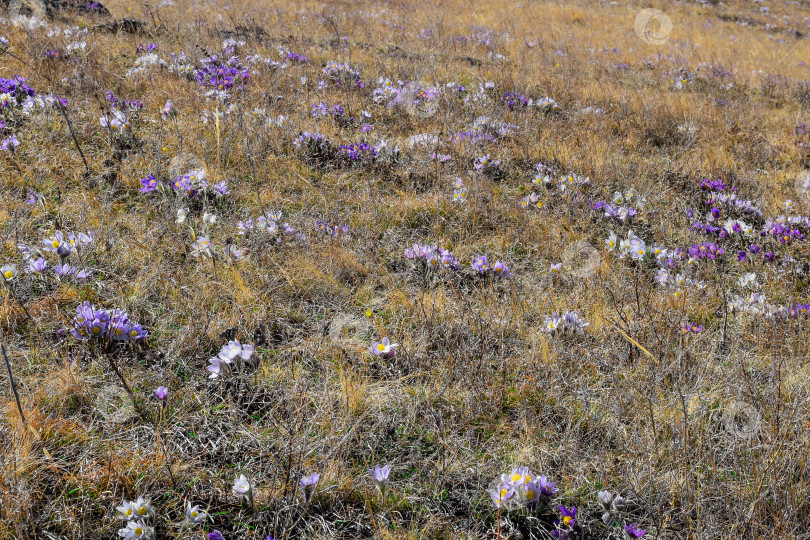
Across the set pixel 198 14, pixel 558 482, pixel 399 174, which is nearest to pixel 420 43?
pixel 198 14

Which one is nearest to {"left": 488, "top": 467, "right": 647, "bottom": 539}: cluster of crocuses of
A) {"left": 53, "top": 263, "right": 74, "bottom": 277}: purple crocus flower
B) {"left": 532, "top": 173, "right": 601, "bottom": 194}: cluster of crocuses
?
{"left": 53, "top": 263, "right": 74, "bottom": 277}: purple crocus flower

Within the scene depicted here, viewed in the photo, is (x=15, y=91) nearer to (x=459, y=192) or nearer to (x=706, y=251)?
(x=459, y=192)

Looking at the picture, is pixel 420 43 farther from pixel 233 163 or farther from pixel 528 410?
pixel 528 410

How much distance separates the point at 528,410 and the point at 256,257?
191cm

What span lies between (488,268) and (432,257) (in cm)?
39

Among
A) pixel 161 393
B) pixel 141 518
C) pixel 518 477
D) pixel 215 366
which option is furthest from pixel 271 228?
pixel 518 477

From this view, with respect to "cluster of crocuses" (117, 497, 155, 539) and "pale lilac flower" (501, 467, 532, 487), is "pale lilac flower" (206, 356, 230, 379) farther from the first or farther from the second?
"pale lilac flower" (501, 467, 532, 487)

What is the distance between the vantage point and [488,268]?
338cm

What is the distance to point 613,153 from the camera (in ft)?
18.1

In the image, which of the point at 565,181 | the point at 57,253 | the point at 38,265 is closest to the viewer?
the point at 38,265

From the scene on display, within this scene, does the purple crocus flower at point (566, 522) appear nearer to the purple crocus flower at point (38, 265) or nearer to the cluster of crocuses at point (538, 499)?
the cluster of crocuses at point (538, 499)

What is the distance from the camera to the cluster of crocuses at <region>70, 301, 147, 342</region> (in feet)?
7.80

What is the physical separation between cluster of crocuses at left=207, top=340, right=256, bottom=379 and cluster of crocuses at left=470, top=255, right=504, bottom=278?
63.0 inches

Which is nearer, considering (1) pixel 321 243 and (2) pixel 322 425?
(2) pixel 322 425
